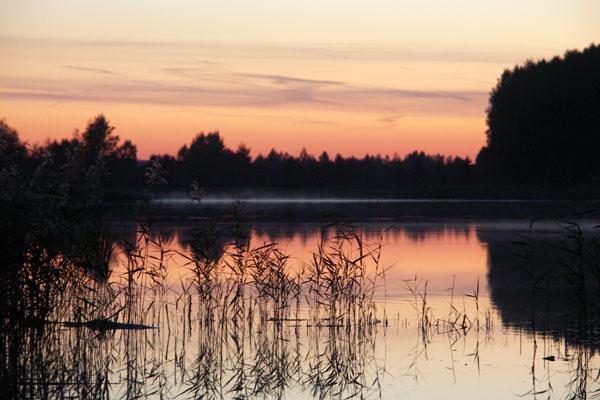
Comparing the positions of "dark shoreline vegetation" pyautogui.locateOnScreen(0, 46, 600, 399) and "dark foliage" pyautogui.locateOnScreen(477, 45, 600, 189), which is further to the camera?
"dark foliage" pyautogui.locateOnScreen(477, 45, 600, 189)

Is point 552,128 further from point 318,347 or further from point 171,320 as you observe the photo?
point 318,347

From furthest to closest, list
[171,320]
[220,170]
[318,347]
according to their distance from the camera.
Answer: [220,170] < [171,320] < [318,347]

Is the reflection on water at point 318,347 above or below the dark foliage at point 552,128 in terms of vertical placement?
below

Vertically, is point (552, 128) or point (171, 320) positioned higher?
point (552, 128)

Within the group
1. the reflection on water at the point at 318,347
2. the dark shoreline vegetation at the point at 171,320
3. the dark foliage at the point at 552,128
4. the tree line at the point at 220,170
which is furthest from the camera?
the tree line at the point at 220,170

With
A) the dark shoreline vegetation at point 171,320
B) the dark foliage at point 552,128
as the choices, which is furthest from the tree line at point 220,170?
the dark shoreline vegetation at point 171,320

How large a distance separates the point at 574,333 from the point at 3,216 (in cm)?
668

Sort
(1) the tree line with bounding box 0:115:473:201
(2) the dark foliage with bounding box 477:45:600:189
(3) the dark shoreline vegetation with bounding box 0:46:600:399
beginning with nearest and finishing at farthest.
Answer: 1. (3) the dark shoreline vegetation with bounding box 0:46:600:399
2. (2) the dark foliage with bounding box 477:45:600:189
3. (1) the tree line with bounding box 0:115:473:201

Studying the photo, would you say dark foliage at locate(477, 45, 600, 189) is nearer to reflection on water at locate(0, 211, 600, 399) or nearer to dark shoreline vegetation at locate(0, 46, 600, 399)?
dark shoreline vegetation at locate(0, 46, 600, 399)

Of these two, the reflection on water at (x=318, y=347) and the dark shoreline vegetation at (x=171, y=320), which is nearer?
the reflection on water at (x=318, y=347)

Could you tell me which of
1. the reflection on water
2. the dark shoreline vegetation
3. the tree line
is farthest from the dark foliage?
the reflection on water

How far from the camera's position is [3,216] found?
7.80 m

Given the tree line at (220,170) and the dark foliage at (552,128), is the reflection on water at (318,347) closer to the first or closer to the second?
the dark foliage at (552,128)

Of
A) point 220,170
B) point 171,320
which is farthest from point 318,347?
point 220,170
